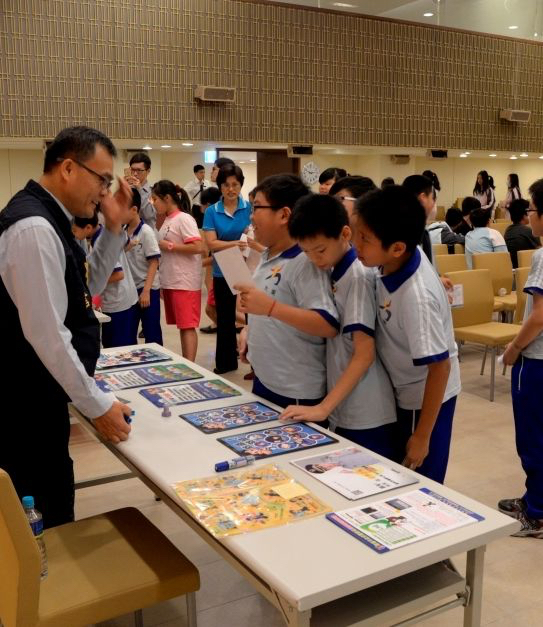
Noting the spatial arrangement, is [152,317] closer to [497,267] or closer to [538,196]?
[538,196]

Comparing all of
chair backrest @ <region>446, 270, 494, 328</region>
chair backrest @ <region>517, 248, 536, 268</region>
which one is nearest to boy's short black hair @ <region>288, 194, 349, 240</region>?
chair backrest @ <region>446, 270, 494, 328</region>

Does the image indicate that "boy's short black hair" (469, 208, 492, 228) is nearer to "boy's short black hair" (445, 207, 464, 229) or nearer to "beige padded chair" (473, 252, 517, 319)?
"beige padded chair" (473, 252, 517, 319)

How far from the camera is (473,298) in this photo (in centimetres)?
508

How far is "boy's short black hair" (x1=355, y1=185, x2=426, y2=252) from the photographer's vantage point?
1885 mm

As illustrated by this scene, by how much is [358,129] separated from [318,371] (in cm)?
521

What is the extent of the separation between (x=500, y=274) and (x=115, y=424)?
4.79 meters

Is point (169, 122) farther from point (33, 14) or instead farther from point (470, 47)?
point (470, 47)

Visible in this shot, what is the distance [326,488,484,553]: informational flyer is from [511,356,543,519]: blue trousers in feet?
4.53

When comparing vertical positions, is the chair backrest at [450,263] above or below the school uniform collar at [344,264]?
below

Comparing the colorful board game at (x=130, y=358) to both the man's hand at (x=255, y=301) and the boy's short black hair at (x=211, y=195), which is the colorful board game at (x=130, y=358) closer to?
the man's hand at (x=255, y=301)

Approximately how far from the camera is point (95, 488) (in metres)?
3.39

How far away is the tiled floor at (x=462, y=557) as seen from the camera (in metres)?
2.33

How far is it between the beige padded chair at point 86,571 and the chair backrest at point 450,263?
4.32m

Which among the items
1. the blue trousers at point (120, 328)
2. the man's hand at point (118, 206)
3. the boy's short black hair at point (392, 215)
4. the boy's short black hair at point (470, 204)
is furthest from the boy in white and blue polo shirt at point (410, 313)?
the boy's short black hair at point (470, 204)
